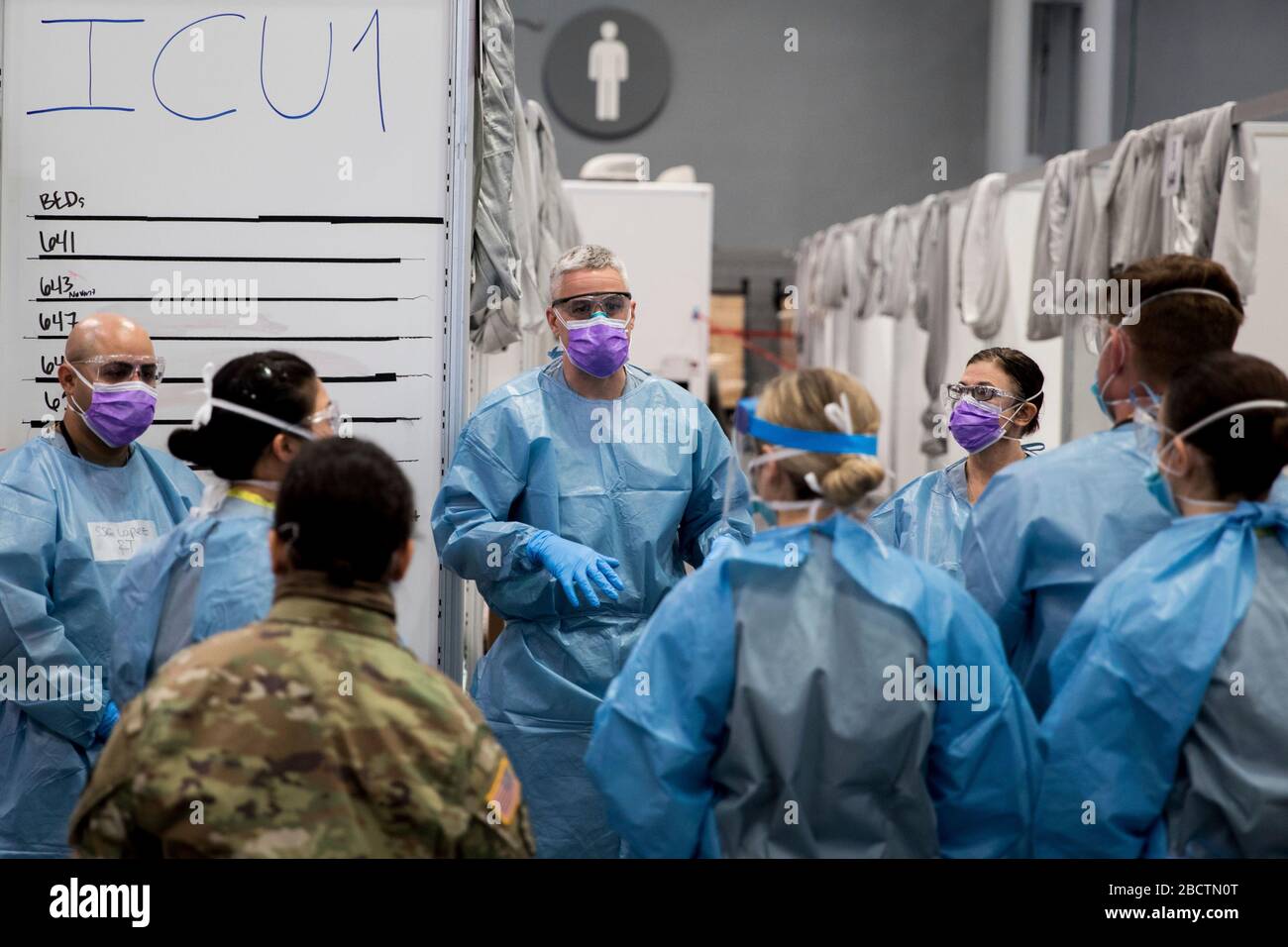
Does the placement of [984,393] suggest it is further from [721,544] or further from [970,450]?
[721,544]

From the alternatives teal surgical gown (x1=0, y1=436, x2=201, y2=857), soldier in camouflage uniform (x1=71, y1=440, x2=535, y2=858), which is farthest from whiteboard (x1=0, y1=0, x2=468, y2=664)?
soldier in camouflage uniform (x1=71, y1=440, x2=535, y2=858)

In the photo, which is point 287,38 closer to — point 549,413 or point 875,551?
point 549,413

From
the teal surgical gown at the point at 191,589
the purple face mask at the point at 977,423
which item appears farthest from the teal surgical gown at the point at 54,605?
the purple face mask at the point at 977,423

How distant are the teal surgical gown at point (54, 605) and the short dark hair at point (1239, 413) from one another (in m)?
2.14

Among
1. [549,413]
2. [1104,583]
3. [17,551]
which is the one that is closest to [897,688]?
[1104,583]

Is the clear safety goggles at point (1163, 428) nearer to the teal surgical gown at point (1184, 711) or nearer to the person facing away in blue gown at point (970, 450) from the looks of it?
the teal surgical gown at point (1184, 711)

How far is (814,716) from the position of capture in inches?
76.3

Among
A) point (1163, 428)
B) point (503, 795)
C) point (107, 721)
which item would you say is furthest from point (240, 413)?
point (1163, 428)

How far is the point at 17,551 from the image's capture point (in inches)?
107

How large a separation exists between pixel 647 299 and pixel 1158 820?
227 inches

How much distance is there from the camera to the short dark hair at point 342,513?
173cm

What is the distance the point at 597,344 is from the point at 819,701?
1.27m

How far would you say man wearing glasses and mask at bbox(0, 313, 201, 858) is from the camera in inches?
107

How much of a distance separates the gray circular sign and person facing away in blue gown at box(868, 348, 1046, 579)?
7932 mm
